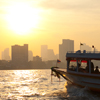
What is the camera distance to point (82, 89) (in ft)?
86.5

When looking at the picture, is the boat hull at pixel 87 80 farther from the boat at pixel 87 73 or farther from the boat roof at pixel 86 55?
the boat roof at pixel 86 55

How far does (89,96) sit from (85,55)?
5053 mm

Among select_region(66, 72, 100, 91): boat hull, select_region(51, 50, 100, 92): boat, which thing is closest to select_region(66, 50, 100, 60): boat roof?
select_region(51, 50, 100, 92): boat

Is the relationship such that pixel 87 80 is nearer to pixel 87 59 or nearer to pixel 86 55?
pixel 87 59

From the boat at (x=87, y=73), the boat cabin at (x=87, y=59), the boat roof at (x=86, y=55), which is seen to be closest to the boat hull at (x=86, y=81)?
the boat at (x=87, y=73)

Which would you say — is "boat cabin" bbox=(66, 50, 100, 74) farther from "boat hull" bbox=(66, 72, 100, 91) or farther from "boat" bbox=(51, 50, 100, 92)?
"boat hull" bbox=(66, 72, 100, 91)

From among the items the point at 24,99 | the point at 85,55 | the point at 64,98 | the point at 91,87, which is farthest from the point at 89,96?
the point at 24,99

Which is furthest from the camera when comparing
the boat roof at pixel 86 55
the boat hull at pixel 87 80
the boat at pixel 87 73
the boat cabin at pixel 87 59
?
the boat cabin at pixel 87 59

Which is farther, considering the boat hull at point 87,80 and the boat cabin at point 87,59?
the boat cabin at point 87,59

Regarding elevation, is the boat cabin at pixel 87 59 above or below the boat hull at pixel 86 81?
above

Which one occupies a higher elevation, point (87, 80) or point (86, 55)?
point (86, 55)

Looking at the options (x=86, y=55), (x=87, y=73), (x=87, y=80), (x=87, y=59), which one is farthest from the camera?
(x=86, y=55)

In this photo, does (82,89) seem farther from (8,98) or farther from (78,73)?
(8,98)

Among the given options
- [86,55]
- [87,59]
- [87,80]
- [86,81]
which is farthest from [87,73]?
[86,55]
